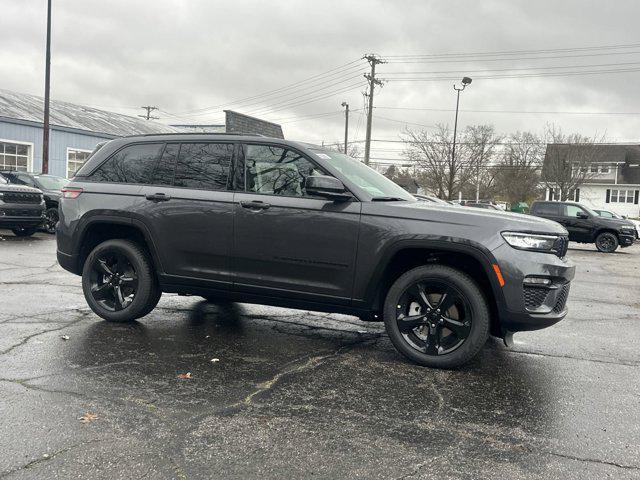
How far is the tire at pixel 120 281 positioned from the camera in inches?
216

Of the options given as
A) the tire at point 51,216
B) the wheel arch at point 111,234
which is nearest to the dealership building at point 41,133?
the tire at point 51,216

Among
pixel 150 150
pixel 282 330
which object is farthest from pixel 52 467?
pixel 150 150

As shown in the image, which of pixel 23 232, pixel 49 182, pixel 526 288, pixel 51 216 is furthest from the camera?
pixel 49 182

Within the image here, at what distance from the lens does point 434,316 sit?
4.48 meters

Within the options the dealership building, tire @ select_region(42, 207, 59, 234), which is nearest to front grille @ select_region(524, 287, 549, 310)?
tire @ select_region(42, 207, 59, 234)

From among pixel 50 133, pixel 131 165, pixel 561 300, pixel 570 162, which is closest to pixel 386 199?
pixel 561 300

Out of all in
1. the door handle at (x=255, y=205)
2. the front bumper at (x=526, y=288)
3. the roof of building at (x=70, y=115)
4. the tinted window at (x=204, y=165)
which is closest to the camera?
the front bumper at (x=526, y=288)

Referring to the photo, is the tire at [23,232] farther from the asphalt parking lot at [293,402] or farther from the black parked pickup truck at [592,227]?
the black parked pickup truck at [592,227]

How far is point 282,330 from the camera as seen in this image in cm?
564

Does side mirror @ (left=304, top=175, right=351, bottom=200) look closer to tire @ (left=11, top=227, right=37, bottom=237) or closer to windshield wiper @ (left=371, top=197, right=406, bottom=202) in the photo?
windshield wiper @ (left=371, top=197, right=406, bottom=202)

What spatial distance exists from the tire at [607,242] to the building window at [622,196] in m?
40.7

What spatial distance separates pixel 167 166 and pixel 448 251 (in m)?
2.81

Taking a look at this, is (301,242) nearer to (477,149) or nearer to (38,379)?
(38,379)

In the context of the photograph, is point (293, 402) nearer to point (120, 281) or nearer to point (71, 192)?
point (120, 281)
